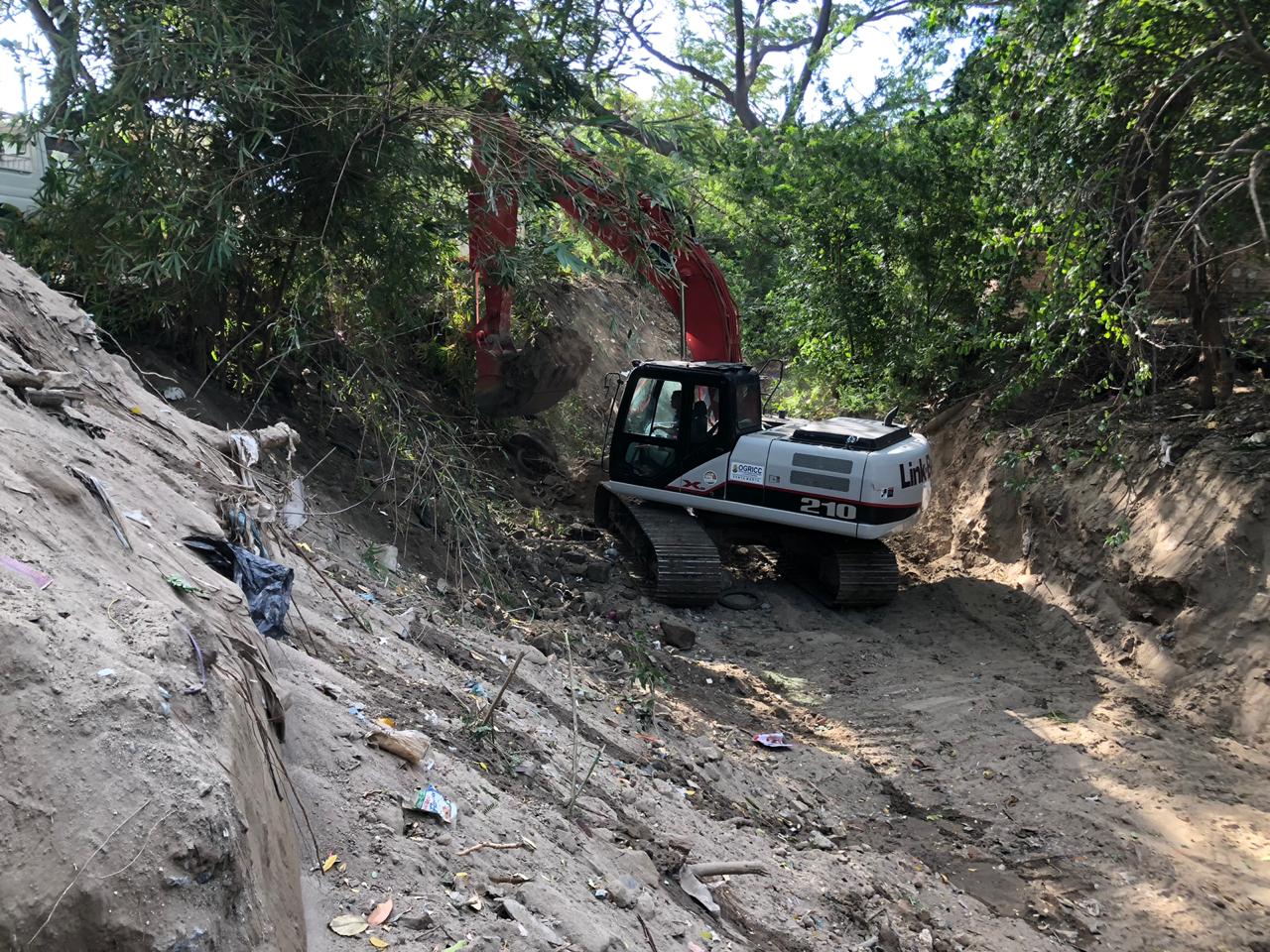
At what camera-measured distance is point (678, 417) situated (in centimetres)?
934

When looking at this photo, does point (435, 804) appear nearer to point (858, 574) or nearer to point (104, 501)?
point (104, 501)

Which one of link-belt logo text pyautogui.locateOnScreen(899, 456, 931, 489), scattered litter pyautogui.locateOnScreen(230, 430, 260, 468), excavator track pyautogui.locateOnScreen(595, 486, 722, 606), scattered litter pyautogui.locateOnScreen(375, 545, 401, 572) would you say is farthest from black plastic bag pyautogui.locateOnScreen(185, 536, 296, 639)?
link-belt logo text pyautogui.locateOnScreen(899, 456, 931, 489)

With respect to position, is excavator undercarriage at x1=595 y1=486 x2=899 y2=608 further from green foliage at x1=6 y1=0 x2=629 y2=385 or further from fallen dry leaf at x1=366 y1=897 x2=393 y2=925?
fallen dry leaf at x1=366 y1=897 x2=393 y2=925

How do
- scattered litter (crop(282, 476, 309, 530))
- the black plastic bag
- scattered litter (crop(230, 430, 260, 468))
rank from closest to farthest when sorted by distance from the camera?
1. the black plastic bag
2. scattered litter (crop(230, 430, 260, 468))
3. scattered litter (crop(282, 476, 309, 530))

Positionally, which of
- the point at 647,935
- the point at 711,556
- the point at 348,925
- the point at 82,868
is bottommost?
the point at 711,556

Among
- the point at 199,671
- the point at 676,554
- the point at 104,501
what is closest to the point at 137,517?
the point at 104,501

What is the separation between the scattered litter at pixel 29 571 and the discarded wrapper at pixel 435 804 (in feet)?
4.48

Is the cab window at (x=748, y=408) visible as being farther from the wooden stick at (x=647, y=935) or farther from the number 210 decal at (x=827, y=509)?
the wooden stick at (x=647, y=935)

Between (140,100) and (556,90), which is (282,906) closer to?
(140,100)

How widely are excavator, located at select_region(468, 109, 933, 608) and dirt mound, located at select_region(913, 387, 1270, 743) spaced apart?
3.88ft

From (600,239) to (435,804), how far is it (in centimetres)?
525

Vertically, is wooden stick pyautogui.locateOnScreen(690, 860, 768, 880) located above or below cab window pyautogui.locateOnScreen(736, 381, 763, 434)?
below

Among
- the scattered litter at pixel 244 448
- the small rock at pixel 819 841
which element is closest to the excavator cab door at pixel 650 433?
the scattered litter at pixel 244 448

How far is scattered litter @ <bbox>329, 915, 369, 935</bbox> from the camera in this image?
2670 millimetres
